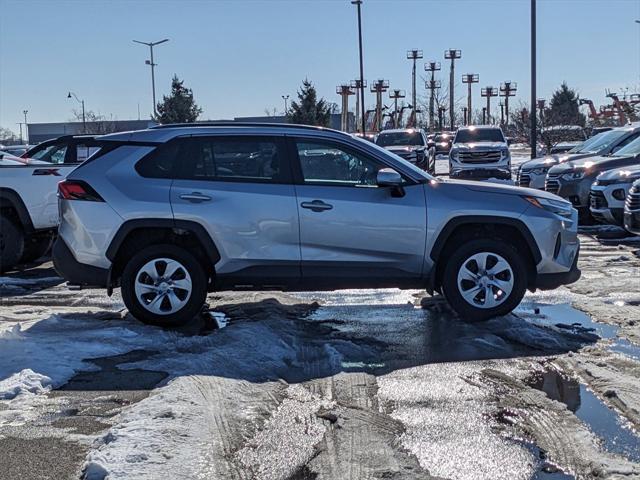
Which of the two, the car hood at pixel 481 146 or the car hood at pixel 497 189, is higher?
the car hood at pixel 481 146

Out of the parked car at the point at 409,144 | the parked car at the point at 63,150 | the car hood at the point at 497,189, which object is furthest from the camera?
the parked car at the point at 409,144

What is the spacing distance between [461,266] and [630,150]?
385 inches

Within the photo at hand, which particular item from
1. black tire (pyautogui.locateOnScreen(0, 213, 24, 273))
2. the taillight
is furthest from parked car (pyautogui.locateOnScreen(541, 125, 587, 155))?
the taillight

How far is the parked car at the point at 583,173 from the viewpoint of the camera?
50.6ft

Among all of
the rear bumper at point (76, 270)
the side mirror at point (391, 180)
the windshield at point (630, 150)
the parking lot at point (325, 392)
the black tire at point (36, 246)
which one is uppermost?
the windshield at point (630, 150)

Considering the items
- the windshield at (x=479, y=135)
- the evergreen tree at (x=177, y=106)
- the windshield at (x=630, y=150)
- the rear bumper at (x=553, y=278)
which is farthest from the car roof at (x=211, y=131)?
the evergreen tree at (x=177, y=106)

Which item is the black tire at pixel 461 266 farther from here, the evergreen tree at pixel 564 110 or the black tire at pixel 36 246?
the evergreen tree at pixel 564 110

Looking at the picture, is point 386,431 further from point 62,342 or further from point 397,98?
point 397,98

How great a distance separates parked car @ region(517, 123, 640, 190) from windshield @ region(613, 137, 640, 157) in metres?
0.41

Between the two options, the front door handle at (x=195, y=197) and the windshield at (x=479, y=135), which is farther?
the windshield at (x=479, y=135)

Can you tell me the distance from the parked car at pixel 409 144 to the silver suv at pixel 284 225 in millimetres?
19116

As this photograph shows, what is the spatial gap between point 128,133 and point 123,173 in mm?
504

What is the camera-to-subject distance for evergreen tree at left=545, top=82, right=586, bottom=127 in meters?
37.3

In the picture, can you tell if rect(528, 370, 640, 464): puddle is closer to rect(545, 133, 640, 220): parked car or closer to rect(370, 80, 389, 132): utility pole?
rect(545, 133, 640, 220): parked car
